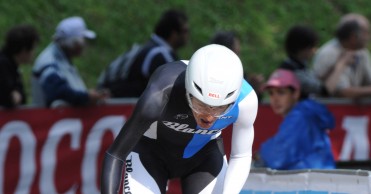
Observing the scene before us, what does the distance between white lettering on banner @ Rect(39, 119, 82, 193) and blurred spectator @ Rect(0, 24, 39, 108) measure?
0.45 meters

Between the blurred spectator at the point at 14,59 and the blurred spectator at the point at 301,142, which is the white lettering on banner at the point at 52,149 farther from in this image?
the blurred spectator at the point at 301,142

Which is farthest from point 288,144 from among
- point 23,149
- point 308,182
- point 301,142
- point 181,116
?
point 23,149

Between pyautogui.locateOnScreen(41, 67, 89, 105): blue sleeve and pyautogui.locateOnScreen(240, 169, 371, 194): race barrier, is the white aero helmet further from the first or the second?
pyautogui.locateOnScreen(41, 67, 89, 105): blue sleeve

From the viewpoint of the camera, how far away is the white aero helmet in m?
5.95

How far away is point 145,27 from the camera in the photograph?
14281 millimetres

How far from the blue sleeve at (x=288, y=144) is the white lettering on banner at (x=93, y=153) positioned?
7.20 ft

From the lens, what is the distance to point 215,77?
596cm

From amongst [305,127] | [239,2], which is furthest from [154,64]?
[239,2]

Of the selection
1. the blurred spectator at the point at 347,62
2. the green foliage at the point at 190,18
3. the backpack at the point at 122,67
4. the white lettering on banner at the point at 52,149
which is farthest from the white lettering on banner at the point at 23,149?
the green foliage at the point at 190,18

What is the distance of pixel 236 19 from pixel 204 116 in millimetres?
8991

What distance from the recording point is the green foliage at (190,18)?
13.9m

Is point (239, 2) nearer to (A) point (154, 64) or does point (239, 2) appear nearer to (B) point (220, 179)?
(A) point (154, 64)

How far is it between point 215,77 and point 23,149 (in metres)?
4.35

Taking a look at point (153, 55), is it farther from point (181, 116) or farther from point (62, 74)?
point (181, 116)
